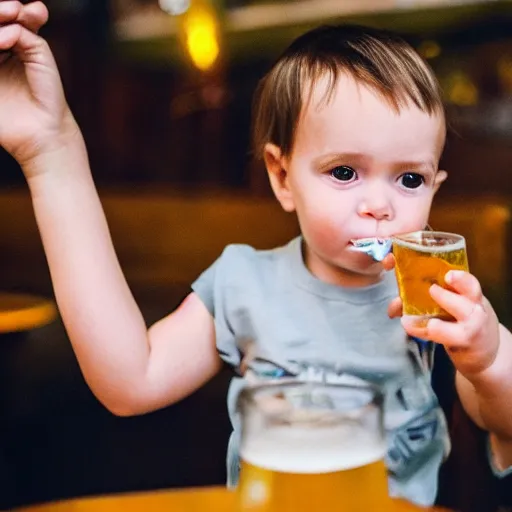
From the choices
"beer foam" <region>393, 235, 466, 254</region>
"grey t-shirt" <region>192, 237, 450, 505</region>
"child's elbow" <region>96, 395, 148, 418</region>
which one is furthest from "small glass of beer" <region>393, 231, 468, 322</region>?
"child's elbow" <region>96, 395, 148, 418</region>

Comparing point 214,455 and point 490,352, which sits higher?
point 490,352

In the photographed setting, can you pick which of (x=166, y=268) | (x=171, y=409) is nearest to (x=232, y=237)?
(x=166, y=268)

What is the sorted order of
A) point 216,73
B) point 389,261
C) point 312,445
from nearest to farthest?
point 312,445
point 389,261
point 216,73

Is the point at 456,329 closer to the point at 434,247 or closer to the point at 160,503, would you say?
the point at 434,247

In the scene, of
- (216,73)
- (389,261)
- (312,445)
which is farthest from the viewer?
(216,73)

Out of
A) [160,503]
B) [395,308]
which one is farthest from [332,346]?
[160,503]

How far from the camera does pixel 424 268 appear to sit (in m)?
0.36

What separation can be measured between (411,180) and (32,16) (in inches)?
10.3

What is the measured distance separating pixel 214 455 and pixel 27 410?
0.15 metres

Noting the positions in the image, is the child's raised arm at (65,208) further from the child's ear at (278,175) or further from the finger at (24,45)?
the child's ear at (278,175)

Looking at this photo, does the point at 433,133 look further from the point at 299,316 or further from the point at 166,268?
the point at 166,268

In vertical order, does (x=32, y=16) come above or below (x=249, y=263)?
above

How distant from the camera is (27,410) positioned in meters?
0.54

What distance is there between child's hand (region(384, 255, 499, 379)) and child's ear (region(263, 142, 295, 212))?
159 mm
